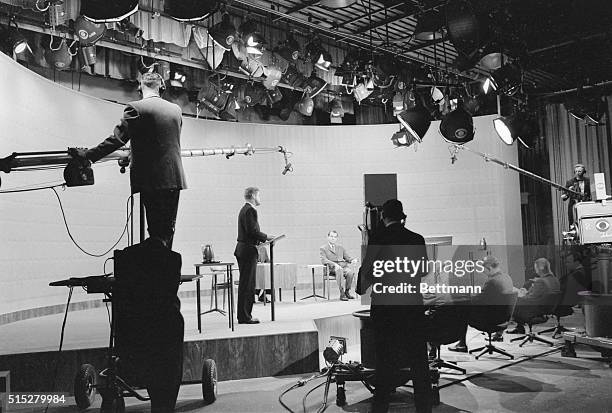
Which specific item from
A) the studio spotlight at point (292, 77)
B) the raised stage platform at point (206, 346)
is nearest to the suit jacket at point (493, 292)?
the raised stage platform at point (206, 346)

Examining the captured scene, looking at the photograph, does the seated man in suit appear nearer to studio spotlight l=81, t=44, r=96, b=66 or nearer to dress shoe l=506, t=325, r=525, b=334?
dress shoe l=506, t=325, r=525, b=334

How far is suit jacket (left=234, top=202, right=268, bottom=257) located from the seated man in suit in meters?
3.21

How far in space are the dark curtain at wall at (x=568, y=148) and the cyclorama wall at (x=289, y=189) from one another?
868mm

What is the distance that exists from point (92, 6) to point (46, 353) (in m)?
2.53

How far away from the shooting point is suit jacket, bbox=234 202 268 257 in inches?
219

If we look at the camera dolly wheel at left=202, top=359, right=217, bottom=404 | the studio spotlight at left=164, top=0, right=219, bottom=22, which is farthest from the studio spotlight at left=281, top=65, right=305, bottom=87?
the camera dolly wheel at left=202, top=359, right=217, bottom=404

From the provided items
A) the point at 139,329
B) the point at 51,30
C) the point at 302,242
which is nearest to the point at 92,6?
the point at 139,329

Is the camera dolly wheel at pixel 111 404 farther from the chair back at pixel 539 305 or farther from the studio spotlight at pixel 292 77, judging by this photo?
the studio spotlight at pixel 292 77

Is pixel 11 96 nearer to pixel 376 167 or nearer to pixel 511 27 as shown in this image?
pixel 511 27

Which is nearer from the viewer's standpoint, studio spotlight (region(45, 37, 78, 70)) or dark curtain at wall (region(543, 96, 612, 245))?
studio spotlight (region(45, 37, 78, 70))

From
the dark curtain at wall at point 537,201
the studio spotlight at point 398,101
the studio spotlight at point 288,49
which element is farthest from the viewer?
the dark curtain at wall at point 537,201

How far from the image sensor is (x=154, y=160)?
11.3 ft

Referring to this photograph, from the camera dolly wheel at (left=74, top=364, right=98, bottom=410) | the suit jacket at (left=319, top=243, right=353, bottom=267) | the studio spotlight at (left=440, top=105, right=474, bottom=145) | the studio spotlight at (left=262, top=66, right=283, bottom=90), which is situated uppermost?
the studio spotlight at (left=262, top=66, right=283, bottom=90)

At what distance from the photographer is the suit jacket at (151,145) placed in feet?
11.2
